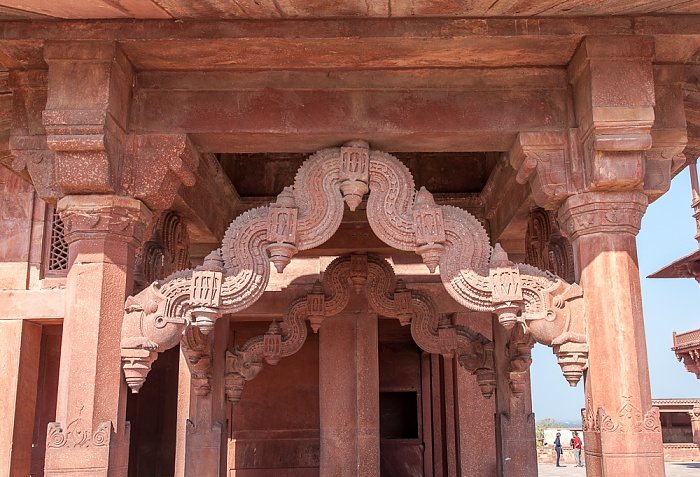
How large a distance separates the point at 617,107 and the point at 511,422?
14.0ft

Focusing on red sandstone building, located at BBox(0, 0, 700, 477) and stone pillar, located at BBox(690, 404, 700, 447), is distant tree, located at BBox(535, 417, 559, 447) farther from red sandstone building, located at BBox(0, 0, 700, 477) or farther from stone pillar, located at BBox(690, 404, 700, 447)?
red sandstone building, located at BBox(0, 0, 700, 477)

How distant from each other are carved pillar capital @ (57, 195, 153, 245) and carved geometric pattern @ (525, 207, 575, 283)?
4272 mm

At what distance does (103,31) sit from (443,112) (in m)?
2.61

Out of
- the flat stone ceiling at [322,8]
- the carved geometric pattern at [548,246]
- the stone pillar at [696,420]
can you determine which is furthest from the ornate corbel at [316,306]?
the stone pillar at [696,420]

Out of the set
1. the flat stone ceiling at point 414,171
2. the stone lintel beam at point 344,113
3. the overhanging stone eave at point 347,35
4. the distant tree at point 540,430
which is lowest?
the distant tree at point 540,430

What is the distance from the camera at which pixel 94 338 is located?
502cm

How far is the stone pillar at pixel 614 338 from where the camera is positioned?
4809mm

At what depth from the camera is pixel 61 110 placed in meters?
5.03

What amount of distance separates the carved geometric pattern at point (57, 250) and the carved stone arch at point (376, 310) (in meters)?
3.30

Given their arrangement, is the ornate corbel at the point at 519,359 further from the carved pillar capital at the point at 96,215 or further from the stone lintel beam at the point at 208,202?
the carved pillar capital at the point at 96,215

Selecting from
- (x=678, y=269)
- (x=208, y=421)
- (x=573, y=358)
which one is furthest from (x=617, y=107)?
(x=678, y=269)

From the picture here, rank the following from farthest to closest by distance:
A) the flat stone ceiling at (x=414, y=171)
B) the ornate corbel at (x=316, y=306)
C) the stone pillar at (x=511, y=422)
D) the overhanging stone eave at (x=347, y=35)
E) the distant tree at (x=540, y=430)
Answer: the distant tree at (x=540, y=430)
the flat stone ceiling at (x=414, y=171)
the ornate corbel at (x=316, y=306)
the stone pillar at (x=511, y=422)
the overhanging stone eave at (x=347, y=35)

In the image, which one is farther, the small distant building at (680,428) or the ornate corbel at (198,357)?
the small distant building at (680,428)

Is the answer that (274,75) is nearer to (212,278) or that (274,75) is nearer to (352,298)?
(212,278)
